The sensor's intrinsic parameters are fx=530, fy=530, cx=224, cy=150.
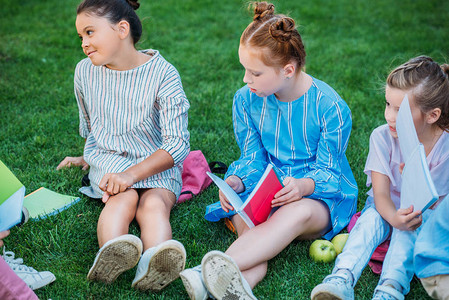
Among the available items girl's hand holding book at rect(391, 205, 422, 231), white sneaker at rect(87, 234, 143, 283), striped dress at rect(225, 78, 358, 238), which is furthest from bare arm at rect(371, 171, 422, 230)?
white sneaker at rect(87, 234, 143, 283)

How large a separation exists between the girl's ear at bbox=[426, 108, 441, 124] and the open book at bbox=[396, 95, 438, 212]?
0.85ft

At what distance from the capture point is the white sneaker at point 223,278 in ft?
7.59

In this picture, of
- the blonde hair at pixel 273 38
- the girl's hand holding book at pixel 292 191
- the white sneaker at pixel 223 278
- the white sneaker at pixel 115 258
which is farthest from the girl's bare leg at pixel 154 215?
the blonde hair at pixel 273 38

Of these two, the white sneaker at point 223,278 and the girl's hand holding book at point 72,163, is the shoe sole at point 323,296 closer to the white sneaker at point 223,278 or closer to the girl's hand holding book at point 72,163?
the white sneaker at point 223,278

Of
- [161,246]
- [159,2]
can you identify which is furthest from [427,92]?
[159,2]

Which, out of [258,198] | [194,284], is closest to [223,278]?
[194,284]

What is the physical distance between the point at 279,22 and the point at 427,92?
80 centimetres

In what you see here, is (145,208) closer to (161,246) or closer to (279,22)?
(161,246)

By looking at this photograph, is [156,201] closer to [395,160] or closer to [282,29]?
[282,29]

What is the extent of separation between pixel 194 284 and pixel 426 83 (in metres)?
1.47

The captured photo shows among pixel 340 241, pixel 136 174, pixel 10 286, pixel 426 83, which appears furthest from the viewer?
pixel 136 174

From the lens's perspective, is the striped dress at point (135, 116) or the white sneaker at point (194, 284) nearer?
the white sneaker at point (194, 284)

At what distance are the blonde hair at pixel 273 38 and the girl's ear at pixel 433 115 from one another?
Answer: 710 millimetres

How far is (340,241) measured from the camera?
2828mm
